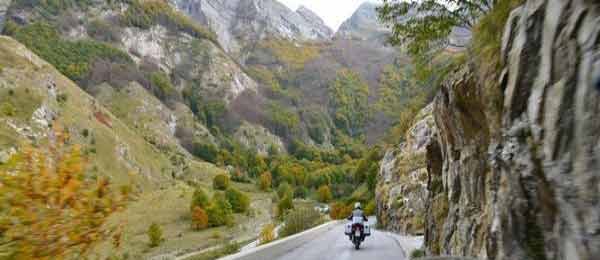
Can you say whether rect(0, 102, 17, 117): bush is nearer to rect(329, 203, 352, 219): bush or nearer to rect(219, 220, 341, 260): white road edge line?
rect(219, 220, 341, 260): white road edge line

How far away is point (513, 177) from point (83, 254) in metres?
5.57

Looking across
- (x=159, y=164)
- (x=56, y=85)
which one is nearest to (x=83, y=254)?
(x=56, y=85)

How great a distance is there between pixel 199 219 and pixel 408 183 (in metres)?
49.2

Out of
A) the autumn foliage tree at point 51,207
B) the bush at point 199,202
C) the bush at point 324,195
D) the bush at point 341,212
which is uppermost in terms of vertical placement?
the bush at point 324,195

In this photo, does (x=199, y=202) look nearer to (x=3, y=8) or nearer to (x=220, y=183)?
(x=220, y=183)

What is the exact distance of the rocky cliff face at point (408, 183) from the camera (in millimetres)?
28234

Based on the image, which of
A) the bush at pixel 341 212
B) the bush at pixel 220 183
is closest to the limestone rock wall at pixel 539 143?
the bush at pixel 341 212

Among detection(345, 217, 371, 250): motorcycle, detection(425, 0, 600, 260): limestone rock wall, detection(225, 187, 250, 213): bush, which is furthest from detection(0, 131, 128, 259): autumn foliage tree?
detection(225, 187, 250, 213): bush

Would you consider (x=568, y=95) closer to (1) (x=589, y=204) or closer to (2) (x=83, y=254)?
(1) (x=589, y=204)

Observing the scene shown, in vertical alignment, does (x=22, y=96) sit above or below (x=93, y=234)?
above

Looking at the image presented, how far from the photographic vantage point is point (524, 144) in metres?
6.22

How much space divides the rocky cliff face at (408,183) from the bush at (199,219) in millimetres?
39958

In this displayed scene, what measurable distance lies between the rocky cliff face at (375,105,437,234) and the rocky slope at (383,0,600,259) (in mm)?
17151

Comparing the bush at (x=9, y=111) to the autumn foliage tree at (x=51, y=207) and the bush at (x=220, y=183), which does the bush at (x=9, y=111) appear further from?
the bush at (x=220, y=183)
